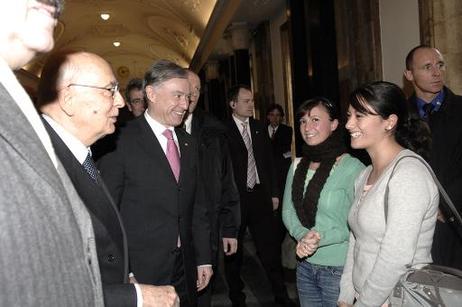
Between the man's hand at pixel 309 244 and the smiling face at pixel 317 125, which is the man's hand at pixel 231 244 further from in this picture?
the smiling face at pixel 317 125

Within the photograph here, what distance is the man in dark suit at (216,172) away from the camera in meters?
3.29

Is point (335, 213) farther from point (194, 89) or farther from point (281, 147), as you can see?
point (281, 147)

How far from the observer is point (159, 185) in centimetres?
235

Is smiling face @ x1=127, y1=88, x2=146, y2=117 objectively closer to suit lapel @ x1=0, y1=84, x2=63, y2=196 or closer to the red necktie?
the red necktie

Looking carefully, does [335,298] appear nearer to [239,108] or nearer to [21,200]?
[21,200]

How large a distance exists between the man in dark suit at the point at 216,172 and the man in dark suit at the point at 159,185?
694 millimetres

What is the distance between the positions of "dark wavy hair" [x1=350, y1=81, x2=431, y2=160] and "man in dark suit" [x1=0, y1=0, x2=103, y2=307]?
1.61 meters

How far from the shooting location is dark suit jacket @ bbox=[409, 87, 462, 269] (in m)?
2.74

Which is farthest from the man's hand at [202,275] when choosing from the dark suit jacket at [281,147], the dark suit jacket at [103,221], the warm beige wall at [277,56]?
the warm beige wall at [277,56]

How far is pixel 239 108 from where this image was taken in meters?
4.37

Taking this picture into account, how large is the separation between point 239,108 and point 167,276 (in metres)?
2.36

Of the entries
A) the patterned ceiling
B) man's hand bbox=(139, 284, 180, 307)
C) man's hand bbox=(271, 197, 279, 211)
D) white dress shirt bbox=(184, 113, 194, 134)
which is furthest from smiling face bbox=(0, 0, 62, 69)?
the patterned ceiling

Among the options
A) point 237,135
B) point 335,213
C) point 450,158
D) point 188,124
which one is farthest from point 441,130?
point 237,135

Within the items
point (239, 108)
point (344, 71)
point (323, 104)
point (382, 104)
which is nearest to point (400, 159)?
point (382, 104)
